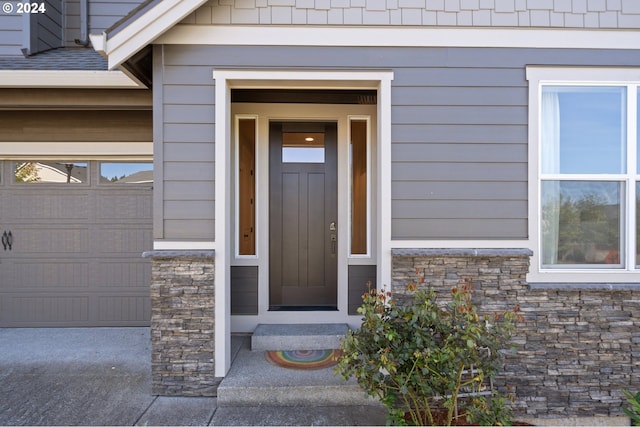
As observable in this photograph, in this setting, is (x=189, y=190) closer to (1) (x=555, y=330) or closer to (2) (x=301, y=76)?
(2) (x=301, y=76)

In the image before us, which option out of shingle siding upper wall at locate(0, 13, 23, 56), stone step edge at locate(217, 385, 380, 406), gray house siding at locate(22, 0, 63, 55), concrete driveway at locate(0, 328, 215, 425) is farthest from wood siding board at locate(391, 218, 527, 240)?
shingle siding upper wall at locate(0, 13, 23, 56)

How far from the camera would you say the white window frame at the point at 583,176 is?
3.04 metres

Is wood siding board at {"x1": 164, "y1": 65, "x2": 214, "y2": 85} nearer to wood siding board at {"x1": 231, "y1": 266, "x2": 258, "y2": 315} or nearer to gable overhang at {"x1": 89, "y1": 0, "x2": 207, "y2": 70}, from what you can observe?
gable overhang at {"x1": 89, "y1": 0, "x2": 207, "y2": 70}

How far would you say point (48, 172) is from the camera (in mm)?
4453

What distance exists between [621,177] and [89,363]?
510cm

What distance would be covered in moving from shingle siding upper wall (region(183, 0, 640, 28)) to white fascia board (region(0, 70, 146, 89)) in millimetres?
1522

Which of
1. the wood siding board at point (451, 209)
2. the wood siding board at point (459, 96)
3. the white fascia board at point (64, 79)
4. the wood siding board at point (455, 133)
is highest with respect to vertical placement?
the white fascia board at point (64, 79)

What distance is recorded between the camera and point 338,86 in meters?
3.23

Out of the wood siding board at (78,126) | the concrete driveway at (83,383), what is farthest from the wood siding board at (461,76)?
the concrete driveway at (83,383)

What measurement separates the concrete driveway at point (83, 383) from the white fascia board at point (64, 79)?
272 centimetres

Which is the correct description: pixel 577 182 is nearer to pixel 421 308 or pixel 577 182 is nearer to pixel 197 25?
pixel 421 308

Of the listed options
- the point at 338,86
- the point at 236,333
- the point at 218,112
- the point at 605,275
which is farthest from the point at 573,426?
the point at 218,112

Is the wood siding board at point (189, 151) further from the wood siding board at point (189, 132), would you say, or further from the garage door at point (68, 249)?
the garage door at point (68, 249)

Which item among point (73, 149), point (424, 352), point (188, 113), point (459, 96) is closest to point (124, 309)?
point (73, 149)
